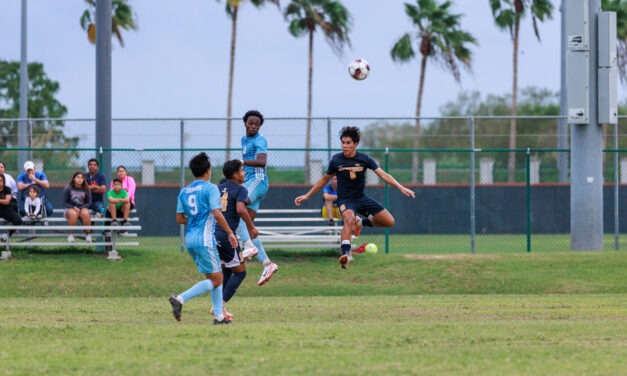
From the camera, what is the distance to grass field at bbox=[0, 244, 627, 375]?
7.14 metres

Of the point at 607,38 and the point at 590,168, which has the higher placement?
the point at 607,38

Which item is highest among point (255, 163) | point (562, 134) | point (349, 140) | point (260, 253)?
point (562, 134)

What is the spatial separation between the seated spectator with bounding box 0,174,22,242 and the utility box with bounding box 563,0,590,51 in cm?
1307

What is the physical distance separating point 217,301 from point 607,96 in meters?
14.3

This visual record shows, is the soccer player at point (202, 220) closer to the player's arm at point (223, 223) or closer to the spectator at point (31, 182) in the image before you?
the player's arm at point (223, 223)

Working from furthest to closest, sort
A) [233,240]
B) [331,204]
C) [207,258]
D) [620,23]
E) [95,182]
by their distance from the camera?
[620,23] → [331,204] → [95,182] → [233,240] → [207,258]

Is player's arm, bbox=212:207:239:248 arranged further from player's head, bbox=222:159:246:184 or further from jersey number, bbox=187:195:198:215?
player's head, bbox=222:159:246:184

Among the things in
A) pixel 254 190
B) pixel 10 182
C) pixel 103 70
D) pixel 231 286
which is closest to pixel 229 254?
pixel 231 286

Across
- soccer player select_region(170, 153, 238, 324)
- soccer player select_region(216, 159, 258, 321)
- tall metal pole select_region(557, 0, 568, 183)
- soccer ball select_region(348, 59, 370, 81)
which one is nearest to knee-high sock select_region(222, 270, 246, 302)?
soccer player select_region(216, 159, 258, 321)

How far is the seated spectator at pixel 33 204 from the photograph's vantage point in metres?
18.7

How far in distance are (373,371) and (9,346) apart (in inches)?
140

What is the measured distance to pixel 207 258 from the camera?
381 inches

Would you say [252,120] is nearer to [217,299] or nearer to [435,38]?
[217,299]

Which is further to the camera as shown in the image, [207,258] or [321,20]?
[321,20]
